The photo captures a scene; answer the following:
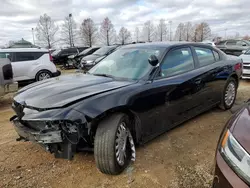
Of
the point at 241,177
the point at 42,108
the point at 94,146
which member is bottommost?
the point at 94,146

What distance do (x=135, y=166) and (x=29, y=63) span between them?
7.43 meters

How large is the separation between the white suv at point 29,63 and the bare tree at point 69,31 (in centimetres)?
3233

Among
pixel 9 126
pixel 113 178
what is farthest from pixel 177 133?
pixel 9 126

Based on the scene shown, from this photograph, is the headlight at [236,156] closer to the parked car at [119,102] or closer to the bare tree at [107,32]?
the parked car at [119,102]

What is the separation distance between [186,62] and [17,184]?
3020 mm

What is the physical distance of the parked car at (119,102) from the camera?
2465 mm

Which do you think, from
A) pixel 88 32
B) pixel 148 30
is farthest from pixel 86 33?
pixel 148 30

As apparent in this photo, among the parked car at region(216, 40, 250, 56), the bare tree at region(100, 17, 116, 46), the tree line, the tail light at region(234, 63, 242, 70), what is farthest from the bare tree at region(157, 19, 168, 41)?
the tail light at region(234, 63, 242, 70)

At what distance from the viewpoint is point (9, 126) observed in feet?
15.0

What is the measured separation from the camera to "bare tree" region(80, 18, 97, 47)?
131 feet

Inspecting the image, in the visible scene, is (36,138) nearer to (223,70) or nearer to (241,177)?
(241,177)

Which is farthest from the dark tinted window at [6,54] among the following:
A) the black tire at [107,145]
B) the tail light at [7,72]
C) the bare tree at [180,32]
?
the bare tree at [180,32]

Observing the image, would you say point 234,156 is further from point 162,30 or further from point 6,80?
point 162,30

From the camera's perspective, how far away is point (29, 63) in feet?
29.6
